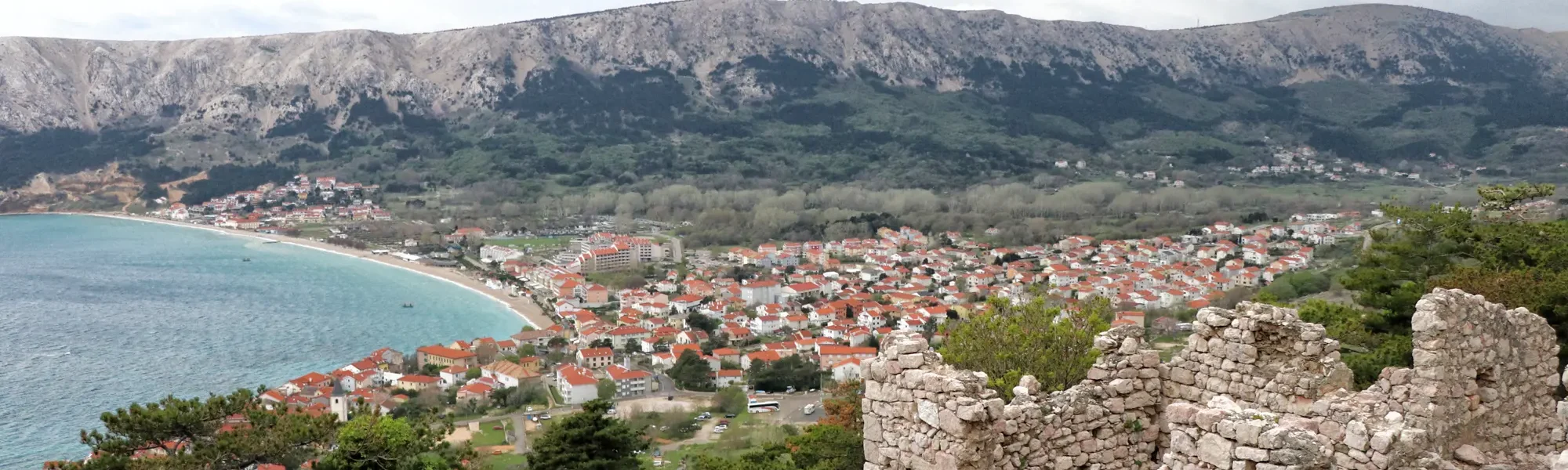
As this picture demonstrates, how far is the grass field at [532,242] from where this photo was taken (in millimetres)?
81250

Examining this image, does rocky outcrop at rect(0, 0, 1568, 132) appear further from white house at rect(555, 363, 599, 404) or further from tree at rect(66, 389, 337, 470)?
tree at rect(66, 389, 337, 470)

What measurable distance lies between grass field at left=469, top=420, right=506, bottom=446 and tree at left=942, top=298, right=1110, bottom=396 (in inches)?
827

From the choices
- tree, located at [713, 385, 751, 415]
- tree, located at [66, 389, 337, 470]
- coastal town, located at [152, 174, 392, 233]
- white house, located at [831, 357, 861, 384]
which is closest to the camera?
tree, located at [66, 389, 337, 470]

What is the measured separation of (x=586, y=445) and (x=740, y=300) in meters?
43.1

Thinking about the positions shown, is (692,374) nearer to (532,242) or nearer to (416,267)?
(416,267)

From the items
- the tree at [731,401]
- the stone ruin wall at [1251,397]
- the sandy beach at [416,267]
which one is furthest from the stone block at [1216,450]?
the sandy beach at [416,267]

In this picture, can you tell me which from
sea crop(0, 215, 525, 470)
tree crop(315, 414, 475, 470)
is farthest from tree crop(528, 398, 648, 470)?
sea crop(0, 215, 525, 470)

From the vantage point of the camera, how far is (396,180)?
120m

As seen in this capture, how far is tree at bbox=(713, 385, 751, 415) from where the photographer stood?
111 feet

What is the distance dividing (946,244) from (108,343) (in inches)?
2085

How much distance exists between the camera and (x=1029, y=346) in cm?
1052

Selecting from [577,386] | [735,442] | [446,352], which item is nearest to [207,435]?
[735,442]

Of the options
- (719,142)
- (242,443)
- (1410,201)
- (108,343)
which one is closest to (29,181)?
(719,142)

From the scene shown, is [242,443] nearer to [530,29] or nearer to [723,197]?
[723,197]
